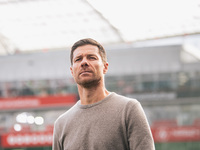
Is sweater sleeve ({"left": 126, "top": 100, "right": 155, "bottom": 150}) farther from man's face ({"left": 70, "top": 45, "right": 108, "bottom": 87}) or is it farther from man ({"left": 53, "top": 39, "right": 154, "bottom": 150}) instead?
man's face ({"left": 70, "top": 45, "right": 108, "bottom": 87})

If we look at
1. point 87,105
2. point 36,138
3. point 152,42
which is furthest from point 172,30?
point 87,105

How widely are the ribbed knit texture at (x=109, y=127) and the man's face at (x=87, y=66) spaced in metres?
0.12

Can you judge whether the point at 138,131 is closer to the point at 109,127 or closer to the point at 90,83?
the point at 109,127

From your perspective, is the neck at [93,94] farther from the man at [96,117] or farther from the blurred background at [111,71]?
Answer: the blurred background at [111,71]

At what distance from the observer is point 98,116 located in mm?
2105

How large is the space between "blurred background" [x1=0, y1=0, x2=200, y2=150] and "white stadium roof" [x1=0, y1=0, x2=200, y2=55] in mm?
62

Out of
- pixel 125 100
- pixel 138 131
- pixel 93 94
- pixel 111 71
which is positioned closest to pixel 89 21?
pixel 111 71

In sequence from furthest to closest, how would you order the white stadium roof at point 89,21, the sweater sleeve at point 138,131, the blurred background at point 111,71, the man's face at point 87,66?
1. the blurred background at point 111,71
2. the white stadium roof at point 89,21
3. the man's face at point 87,66
4. the sweater sleeve at point 138,131

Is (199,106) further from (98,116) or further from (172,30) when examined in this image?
(98,116)

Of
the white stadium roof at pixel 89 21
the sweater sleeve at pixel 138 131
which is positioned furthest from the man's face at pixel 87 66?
the white stadium roof at pixel 89 21

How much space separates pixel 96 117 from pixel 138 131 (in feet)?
0.79

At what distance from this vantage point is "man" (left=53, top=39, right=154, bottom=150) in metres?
2.00

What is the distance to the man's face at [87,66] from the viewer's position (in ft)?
7.00

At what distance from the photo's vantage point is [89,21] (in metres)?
27.0
